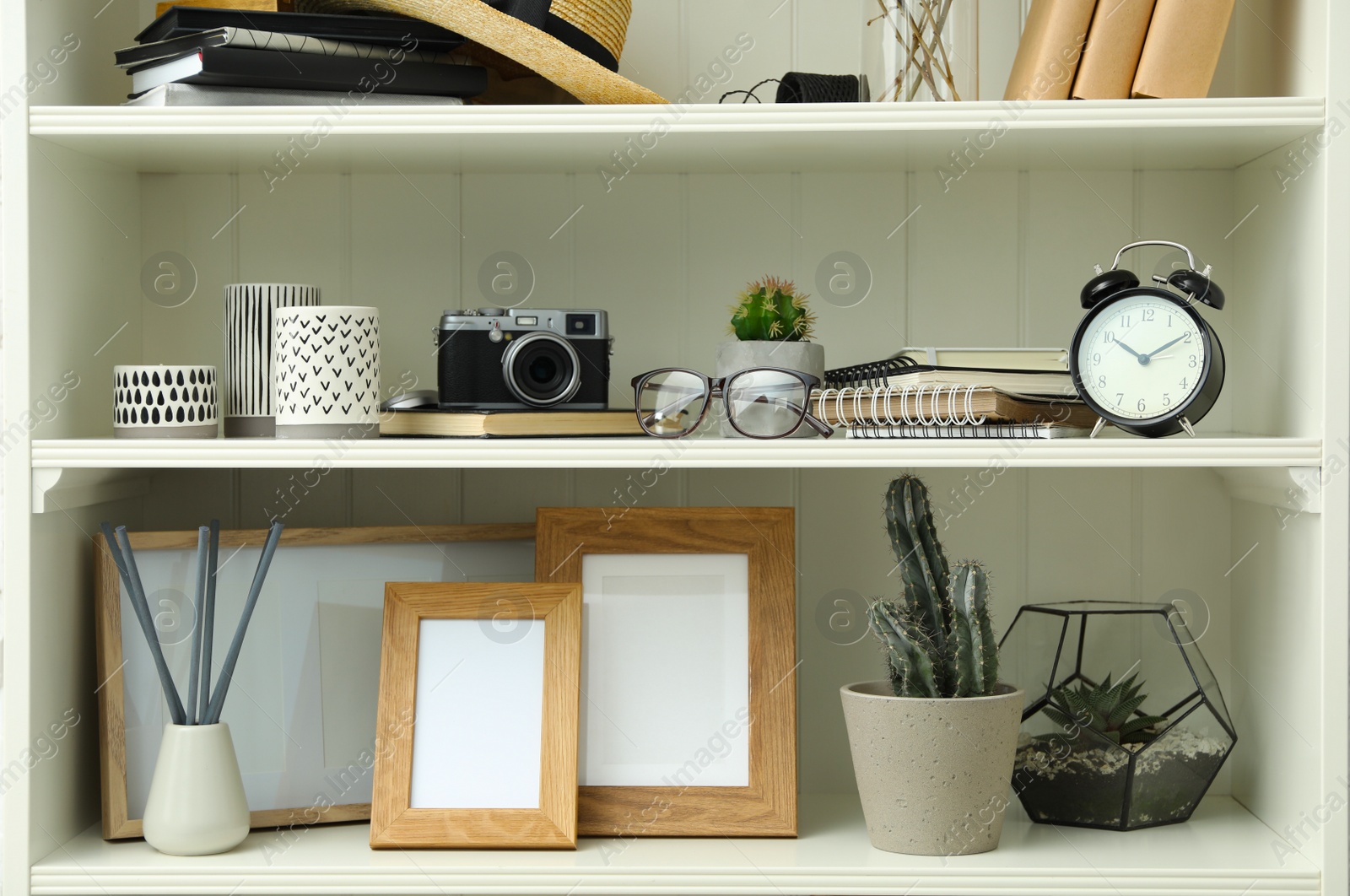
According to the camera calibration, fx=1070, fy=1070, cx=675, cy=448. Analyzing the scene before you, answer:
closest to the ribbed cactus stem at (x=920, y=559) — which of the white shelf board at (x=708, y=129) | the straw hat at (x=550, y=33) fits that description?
the white shelf board at (x=708, y=129)

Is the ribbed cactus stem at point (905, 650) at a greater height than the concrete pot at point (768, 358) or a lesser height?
lesser

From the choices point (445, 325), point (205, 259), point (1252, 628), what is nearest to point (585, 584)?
point (445, 325)

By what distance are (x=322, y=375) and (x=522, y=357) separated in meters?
0.17

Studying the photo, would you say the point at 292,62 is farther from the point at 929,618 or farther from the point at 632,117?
the point at 929,618

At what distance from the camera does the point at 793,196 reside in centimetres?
115

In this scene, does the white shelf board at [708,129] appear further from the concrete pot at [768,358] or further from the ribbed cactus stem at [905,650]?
the ribbed cactus stem at [905,650]

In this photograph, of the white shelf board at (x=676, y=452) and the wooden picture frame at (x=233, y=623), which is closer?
the white shelf board at (x=676, y=452)

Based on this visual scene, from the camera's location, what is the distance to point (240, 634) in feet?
3.12

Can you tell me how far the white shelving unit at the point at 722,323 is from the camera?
2.92 feet

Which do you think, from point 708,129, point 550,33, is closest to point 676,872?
point 708,129

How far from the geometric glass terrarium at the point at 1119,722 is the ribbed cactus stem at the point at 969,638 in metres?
0.13

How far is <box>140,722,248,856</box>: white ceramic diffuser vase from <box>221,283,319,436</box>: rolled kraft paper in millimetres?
282

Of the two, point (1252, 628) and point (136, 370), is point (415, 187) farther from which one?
point (1252, 628)

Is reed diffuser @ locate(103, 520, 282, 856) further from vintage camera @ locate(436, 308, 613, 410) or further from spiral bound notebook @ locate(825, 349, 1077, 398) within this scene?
spiral bound notebook @ locate(825, 349, 1077, 398)
